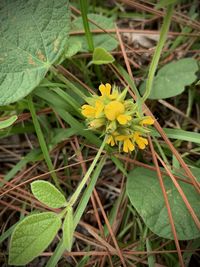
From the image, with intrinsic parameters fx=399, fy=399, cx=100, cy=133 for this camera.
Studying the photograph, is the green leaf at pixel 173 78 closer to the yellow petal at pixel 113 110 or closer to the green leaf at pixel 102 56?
the green leaf at pixel 102 56

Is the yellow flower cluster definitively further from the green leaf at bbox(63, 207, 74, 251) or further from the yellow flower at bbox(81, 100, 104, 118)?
the green leaf at bbox(63, 207, 74, 251)

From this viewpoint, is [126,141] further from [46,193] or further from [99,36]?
→ [99,36]

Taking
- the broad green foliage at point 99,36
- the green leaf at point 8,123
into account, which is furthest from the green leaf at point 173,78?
the green leaf at point 8,123

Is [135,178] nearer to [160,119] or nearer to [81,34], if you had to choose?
[160,119]

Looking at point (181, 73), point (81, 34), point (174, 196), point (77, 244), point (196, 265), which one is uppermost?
point (81, 34)

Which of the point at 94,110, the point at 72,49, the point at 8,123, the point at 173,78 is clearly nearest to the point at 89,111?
the point at 94,110

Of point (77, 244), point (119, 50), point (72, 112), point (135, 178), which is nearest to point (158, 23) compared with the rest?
point (119, 50)
